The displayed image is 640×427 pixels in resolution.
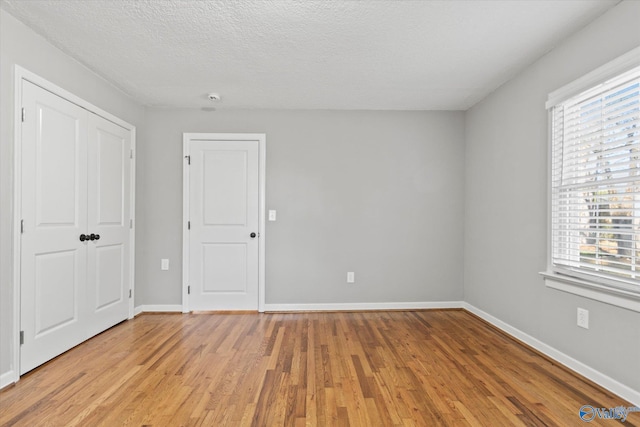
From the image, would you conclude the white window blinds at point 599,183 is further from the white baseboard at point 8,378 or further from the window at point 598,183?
the white baseboard at point 8,378

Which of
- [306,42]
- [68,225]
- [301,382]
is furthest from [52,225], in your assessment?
[306,42]

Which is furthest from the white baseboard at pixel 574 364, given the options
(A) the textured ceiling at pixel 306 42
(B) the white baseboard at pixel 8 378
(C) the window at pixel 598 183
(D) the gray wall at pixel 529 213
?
(B) the white baseboard at pixel 8 378

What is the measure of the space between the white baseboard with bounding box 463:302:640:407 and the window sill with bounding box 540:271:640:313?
1.63ft

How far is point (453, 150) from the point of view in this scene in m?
4.22

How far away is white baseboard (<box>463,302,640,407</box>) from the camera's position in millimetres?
2033

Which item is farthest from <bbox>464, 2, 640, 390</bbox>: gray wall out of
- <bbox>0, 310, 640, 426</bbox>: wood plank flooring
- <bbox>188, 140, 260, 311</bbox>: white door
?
<bbox>188, 140, 260, 311</bbox>: white door

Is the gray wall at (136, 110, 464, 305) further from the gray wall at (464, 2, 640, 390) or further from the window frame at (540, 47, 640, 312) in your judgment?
the window frame at (540, 47, 640, 312)

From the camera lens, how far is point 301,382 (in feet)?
7.48

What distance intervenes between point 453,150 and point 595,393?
2.87 m

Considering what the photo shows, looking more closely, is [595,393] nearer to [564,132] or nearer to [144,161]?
[564,132]

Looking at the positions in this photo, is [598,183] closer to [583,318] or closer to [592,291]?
[592,291]

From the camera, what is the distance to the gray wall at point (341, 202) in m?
4.06

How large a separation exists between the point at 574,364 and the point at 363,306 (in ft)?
7.08

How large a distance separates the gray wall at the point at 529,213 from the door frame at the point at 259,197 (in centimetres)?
255
